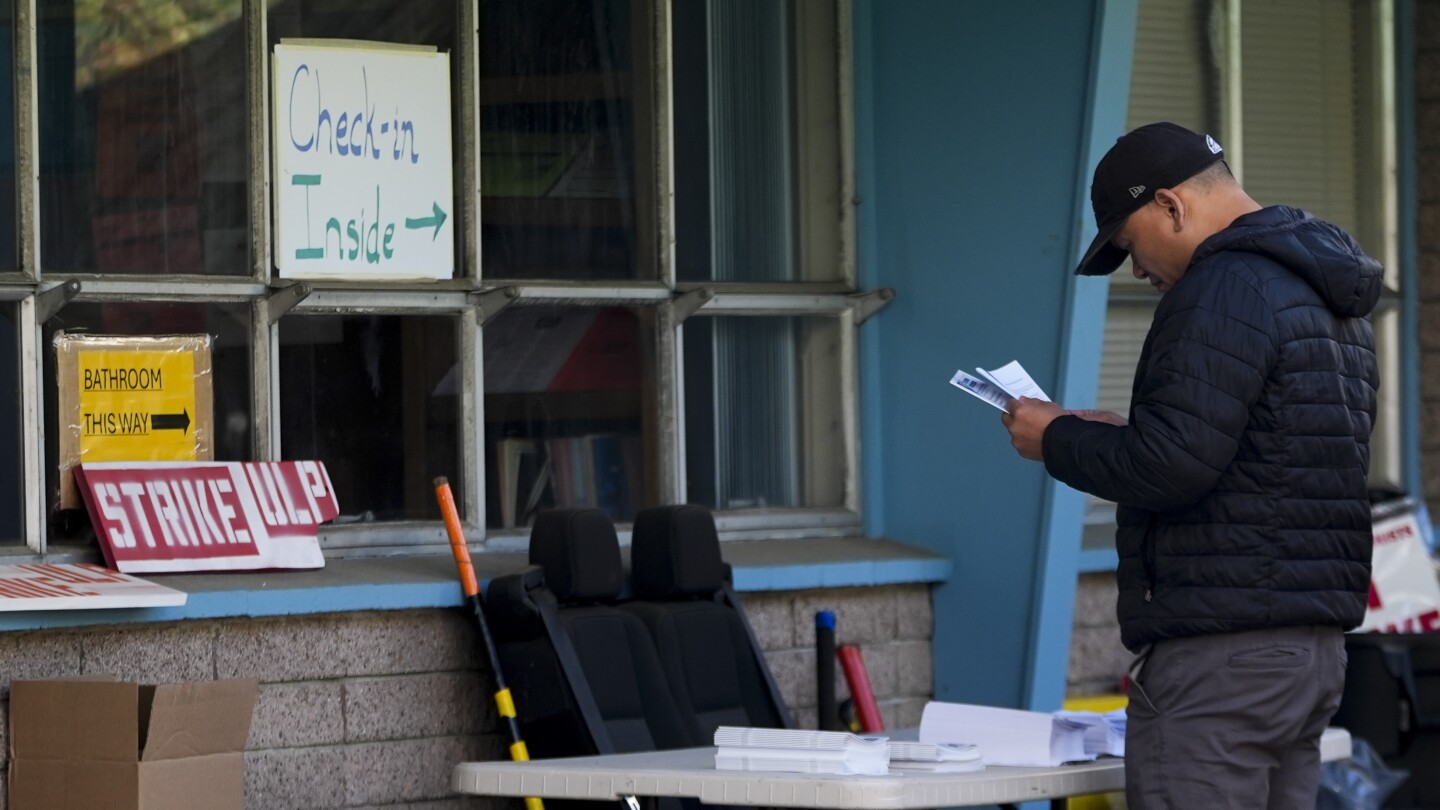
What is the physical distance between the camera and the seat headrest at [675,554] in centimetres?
491

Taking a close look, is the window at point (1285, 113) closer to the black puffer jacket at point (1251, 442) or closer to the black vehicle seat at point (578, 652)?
the black vehicle seat at point (578, 652)

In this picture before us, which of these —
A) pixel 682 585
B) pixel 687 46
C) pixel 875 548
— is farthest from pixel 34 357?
pixel 875 548

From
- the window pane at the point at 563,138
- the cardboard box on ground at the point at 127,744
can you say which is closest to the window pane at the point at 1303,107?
the window pane at the point at 563,138

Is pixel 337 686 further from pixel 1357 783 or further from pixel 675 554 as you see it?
pixel 1357 783

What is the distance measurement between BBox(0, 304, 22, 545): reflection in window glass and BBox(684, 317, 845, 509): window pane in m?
1.77

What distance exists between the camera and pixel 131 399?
4.67 metres

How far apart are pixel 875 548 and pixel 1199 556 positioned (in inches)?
91.3

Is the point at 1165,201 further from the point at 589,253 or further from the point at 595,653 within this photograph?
the point at 589,253

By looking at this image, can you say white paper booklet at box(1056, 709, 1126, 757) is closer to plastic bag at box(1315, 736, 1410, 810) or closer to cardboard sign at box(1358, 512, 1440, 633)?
plastic bag at box(1315, 736, 1410, 810)

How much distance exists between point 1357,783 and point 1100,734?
163 centimetres

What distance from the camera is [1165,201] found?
139 inches

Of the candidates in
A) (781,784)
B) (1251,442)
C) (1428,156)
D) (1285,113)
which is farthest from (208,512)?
(1428,156)

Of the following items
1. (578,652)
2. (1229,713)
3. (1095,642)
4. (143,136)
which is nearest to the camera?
(1229,713)

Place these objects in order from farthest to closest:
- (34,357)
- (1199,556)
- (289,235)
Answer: (289,235), (34,357), (1199,556)
